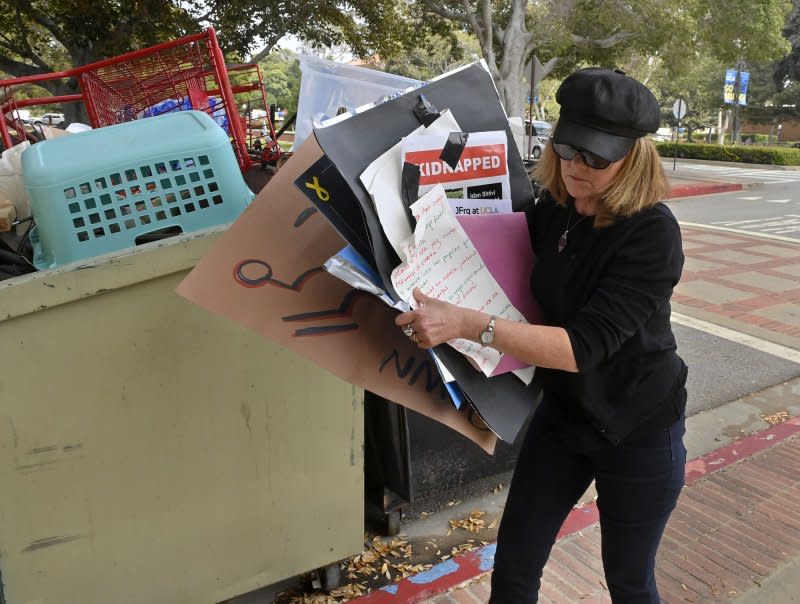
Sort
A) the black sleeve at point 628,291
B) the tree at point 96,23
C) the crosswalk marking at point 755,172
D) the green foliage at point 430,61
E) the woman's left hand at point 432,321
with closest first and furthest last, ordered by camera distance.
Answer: the woman's left hand at point 432,321 → the black sleeve at point 628,291 → the tree at point 96,23 → the crosswalk marking at point 755,172 → the green foliage at point 430,61

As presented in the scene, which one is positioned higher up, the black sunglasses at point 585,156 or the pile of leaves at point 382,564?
the black sunglasses at point 585,156

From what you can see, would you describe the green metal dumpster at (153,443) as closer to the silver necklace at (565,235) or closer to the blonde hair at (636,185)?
the silver necklace at (565,235)

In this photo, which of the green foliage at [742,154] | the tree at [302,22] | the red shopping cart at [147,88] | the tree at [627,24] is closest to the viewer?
the red shopping cart at [147,88]

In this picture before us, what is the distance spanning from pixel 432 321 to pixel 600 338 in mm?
392

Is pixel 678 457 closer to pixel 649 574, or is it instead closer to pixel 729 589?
pixel 649 574

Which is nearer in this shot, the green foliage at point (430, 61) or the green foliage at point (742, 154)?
the green foliage at point (742, 154)

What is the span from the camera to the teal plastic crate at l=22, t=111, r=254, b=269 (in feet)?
5.93

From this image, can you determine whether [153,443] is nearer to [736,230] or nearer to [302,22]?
[302,22]

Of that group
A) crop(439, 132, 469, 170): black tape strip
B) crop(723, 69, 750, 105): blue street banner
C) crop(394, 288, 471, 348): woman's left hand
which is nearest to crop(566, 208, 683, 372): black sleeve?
crop(394, 288, 471, 348): woman's left hand

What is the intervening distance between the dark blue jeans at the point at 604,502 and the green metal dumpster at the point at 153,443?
65 centimetres

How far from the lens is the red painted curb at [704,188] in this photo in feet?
52.5

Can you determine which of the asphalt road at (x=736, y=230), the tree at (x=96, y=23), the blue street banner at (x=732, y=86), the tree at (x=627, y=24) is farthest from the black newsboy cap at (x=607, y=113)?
the blue street banner at (x=732, y=86)

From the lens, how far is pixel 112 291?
175cm

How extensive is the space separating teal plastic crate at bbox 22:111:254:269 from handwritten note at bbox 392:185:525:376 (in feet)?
2.61
